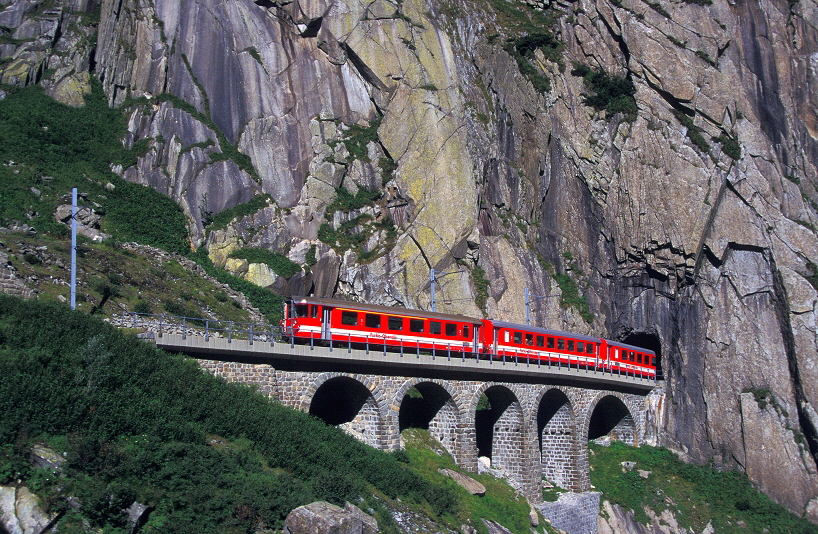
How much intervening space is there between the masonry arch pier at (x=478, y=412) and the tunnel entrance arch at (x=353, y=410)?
0.14 ft

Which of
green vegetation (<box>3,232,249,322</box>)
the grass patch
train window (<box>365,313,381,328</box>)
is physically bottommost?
the grass patch

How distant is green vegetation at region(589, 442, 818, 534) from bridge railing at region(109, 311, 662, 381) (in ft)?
19.7

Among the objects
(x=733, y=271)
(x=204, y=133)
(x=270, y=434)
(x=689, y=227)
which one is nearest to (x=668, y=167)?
(x=689, y=227)

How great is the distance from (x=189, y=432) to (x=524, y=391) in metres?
21.0

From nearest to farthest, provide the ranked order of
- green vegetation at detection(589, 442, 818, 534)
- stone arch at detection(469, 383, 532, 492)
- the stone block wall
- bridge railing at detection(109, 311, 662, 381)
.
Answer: bridge railing at detection(109, 311, 662, 381) → the stone block wall → stone arch at detection(469, 383, 532, 492) → green vegetation at detection(589, 442, 818, 534)

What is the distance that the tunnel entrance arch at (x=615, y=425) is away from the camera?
1921 inches

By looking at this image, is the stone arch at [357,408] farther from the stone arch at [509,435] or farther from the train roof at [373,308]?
the stone arch at [509,435]

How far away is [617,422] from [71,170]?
38.0 metres

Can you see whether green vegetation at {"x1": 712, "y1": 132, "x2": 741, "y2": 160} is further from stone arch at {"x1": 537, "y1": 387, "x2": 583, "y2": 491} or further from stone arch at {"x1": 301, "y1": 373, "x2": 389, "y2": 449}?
stone arch at {"x1": 301, "y1": 373, "x2": 389, "y2": 449}

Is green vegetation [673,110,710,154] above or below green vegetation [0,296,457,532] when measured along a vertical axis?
above

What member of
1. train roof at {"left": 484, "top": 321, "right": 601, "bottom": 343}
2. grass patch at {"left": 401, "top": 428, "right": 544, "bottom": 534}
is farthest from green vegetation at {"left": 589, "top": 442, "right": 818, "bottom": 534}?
grass patch at {"left": 401, "top": 428, "right": 544, "bottom": 534}

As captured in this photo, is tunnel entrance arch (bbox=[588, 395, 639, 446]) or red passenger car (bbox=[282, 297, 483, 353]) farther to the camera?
tunnel entrance arch (bbox=[588, 395, 639, 446])

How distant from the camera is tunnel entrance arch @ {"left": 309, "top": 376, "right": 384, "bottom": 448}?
102 feet

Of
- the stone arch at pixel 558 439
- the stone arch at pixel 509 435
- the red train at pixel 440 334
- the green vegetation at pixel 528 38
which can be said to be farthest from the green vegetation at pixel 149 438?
the green vegetation at pixel 528 38
